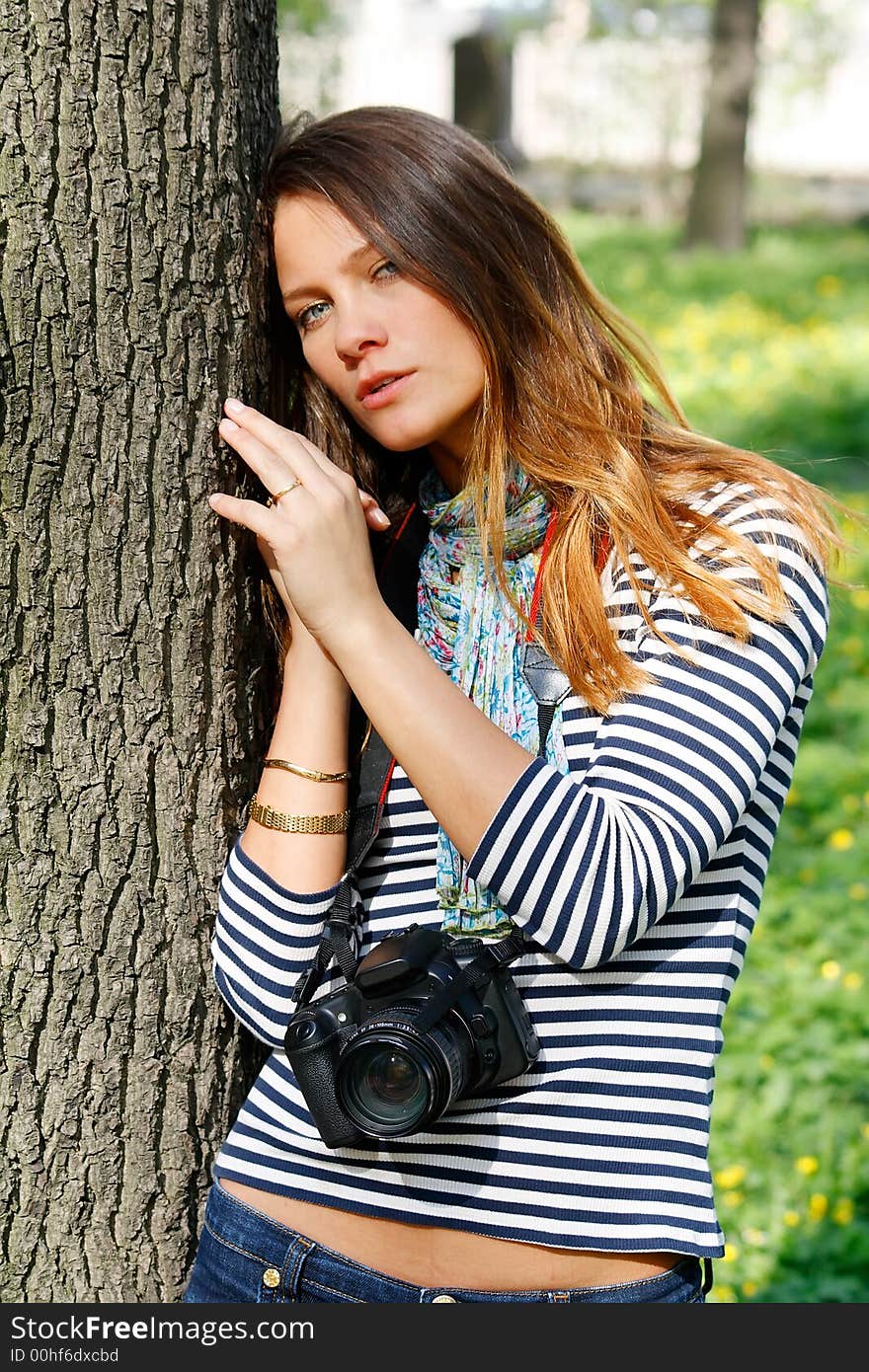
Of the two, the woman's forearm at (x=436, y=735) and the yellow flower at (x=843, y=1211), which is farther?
the yellow flower at (x=843, y=1211)

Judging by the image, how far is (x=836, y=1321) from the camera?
176cm

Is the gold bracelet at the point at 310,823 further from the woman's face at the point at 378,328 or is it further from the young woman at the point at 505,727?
the woman's face at the point at 378,328

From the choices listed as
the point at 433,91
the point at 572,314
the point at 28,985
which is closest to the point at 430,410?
the point at 572,314

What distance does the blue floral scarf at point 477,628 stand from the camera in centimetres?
165

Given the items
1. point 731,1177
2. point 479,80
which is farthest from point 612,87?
point 731,1177

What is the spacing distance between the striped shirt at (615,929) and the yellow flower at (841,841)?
2.57 m

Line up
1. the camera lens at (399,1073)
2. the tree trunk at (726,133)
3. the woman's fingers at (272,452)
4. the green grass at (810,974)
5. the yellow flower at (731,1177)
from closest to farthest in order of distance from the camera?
the camera lens at (399,1073)
the woman's fingers at (272,452)
the green grass at (810,974)
the yellow flower at (731,1177)
the tree trunk at (726,133)

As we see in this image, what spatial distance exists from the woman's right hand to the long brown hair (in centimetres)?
13

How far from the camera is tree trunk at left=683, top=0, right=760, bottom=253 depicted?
1131cm

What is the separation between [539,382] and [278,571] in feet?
1.34

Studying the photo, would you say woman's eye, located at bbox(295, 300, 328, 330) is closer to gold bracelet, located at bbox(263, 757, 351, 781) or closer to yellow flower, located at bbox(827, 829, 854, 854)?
gold bracelet, located at bbox(263, 757, 351, 781)

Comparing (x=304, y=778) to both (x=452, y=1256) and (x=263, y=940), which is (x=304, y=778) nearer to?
(x=263, y=940)

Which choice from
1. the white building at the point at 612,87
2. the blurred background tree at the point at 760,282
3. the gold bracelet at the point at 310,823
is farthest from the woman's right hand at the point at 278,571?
the white building at the point at 612,87

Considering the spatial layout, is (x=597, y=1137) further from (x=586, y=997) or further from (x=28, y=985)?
(x=28, y=985)
